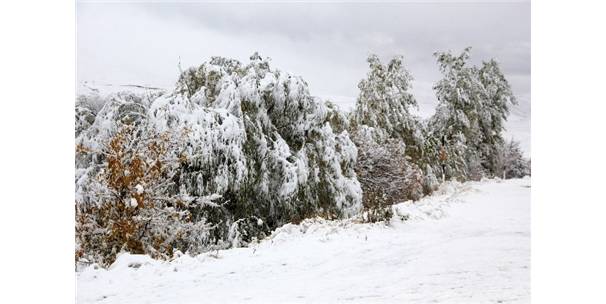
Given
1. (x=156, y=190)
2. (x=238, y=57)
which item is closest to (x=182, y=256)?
(x=156, y=190)

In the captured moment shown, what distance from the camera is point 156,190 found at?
4.29m

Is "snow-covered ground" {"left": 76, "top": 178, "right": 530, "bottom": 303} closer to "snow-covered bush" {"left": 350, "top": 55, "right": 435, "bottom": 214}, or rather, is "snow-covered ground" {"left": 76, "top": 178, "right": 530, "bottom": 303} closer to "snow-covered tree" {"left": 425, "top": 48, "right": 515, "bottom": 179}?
"snow-covered tree" {"left": 425, "top": 48, "right": 515, "bottom": 179}

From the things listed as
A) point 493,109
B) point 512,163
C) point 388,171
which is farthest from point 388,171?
point 512,163

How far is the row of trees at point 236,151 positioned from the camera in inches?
163

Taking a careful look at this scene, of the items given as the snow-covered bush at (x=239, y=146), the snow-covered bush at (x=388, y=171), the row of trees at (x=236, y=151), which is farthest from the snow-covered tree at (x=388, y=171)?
the snow-covered bush at (x=239, y=146)

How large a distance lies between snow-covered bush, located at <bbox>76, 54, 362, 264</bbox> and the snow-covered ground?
0.73 m

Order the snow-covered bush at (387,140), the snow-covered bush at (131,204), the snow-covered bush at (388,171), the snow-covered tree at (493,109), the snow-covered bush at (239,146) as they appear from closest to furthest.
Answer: the snow-covered bush at (131,204) → the snow-covered tree at (493,109) → the snow-covered bush at (239,146) → the snow-covered bush at (387,140) → the snow-covered bush at (388,171)

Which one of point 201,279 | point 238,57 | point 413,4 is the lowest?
point 201,279

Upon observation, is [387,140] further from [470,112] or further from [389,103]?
[470,112]

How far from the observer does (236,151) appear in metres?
4.80

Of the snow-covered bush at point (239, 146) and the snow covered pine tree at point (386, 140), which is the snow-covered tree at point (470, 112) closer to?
the snow covered pine tree at point (386, 140)

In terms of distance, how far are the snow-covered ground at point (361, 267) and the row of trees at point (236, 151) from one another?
0.35 metres
